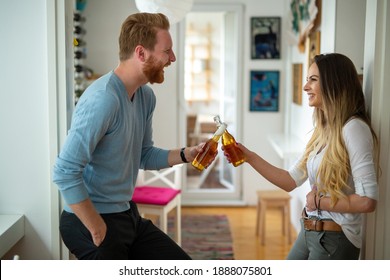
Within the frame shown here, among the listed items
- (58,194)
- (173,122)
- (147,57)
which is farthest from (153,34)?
(173,122)

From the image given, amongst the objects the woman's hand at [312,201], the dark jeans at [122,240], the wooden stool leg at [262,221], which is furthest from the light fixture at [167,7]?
the wooden stool leg at [262,221]

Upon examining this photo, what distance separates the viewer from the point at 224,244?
3541 millimetres

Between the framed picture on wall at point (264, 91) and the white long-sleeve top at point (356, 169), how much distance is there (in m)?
2.84

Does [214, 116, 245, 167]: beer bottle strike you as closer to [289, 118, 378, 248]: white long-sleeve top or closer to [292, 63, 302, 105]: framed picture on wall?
[289, 118, 378, 248]: white long-sleeve top

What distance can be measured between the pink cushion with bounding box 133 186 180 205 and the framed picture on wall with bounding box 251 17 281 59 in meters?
1.70

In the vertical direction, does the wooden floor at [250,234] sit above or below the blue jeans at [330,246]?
below

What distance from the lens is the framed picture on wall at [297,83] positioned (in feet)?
12.0

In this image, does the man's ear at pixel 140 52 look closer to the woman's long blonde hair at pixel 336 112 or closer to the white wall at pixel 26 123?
the white wall at pixel 26 123

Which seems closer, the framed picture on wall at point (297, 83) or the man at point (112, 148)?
the man at point (112, 148)

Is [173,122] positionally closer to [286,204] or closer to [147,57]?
[286,204]

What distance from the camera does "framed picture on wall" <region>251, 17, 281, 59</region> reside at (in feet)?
14.3

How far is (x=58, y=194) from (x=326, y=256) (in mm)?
924

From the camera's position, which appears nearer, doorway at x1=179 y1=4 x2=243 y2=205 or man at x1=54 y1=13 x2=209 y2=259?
man at x1=54 y1=13 x2=209 y2=259

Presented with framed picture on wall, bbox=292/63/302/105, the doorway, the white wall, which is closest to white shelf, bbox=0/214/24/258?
the white wall
